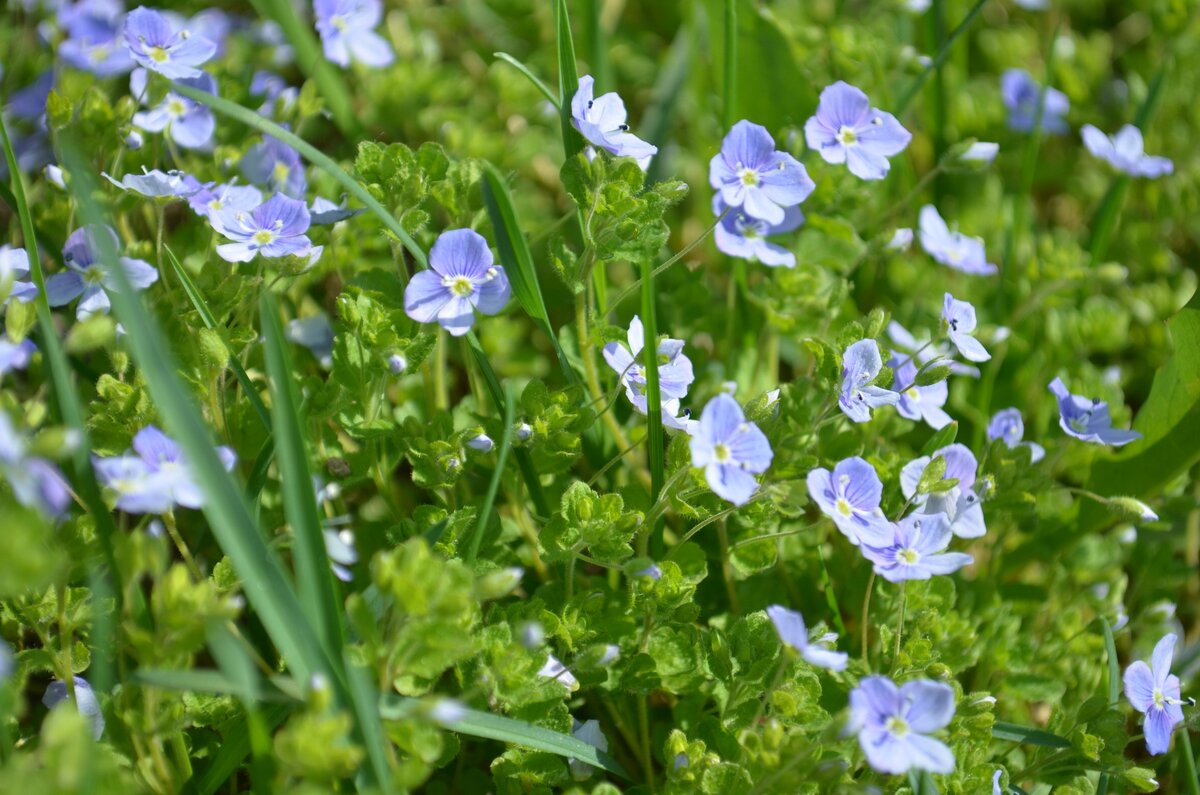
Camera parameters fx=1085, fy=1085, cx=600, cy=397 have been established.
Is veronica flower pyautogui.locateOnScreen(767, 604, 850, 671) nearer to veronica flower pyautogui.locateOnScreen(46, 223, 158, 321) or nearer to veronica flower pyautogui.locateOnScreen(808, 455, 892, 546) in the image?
veronica flower pyautogui.locateOnScreen(808, 455, 892, 546)

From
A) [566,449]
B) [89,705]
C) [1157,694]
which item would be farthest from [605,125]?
[1157,694]

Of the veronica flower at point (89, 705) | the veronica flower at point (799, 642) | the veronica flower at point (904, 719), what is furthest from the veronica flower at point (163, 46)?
the veronica flower at point (904, 719)

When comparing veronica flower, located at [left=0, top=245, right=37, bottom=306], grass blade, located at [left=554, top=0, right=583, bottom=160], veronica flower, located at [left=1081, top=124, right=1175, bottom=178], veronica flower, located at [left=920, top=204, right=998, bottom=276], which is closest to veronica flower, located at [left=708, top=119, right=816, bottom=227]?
grass blade, located at [left=554, top=0, right=583, bottom=160]

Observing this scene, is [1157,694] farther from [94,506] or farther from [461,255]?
[94,506]

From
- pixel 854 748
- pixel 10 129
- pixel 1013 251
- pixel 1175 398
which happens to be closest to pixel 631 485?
pixel 854 748

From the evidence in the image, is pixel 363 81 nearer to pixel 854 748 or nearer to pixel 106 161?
pixel 106 161

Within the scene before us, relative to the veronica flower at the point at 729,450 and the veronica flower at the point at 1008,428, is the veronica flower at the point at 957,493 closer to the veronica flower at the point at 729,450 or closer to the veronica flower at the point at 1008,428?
the veronica flower at the point at 1008,428
